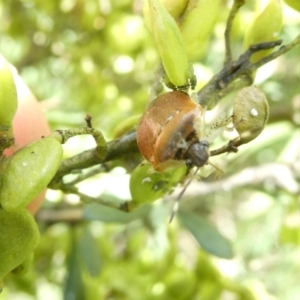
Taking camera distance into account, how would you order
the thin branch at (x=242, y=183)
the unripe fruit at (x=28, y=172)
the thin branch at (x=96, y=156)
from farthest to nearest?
the thin branch at (x=242, y=183) → the thin branch at (x=96, y=156) → the unripe fruit at (x=28, y=172)

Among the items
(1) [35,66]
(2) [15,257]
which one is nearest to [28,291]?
(2) [15,257]

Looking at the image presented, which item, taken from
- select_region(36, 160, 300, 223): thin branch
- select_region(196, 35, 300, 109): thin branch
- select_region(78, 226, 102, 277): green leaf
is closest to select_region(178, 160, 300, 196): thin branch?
select_region(36, 160, 300, 223): thin branch

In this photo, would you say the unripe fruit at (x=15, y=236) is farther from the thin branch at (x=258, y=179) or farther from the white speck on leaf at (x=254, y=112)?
the thin branch at (x=258, y=179)

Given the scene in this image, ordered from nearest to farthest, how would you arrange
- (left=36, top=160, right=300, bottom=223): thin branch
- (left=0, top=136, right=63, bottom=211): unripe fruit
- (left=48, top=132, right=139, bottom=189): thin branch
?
(left=0, top=136, right=63, bottom=211): unripe fruit, (left=48, top=132, right=139, bottom=189): thin branch, (left=36, top=160, right=300, bottom=223): thin branch

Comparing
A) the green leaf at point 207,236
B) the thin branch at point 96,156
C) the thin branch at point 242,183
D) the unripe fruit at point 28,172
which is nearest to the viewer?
the unripe fruit at point 28,172

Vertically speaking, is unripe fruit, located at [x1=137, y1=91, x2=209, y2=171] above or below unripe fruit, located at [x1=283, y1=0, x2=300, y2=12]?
above

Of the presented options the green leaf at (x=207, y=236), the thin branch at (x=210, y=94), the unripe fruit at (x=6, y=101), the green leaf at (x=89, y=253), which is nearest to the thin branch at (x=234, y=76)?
the thin branch at (x=210, y=94)

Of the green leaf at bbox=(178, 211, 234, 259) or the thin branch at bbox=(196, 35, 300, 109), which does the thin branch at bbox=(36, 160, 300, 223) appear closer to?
the green leaf at bbox=(178, 211, 234, 259)

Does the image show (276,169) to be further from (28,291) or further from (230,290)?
(28,291)
